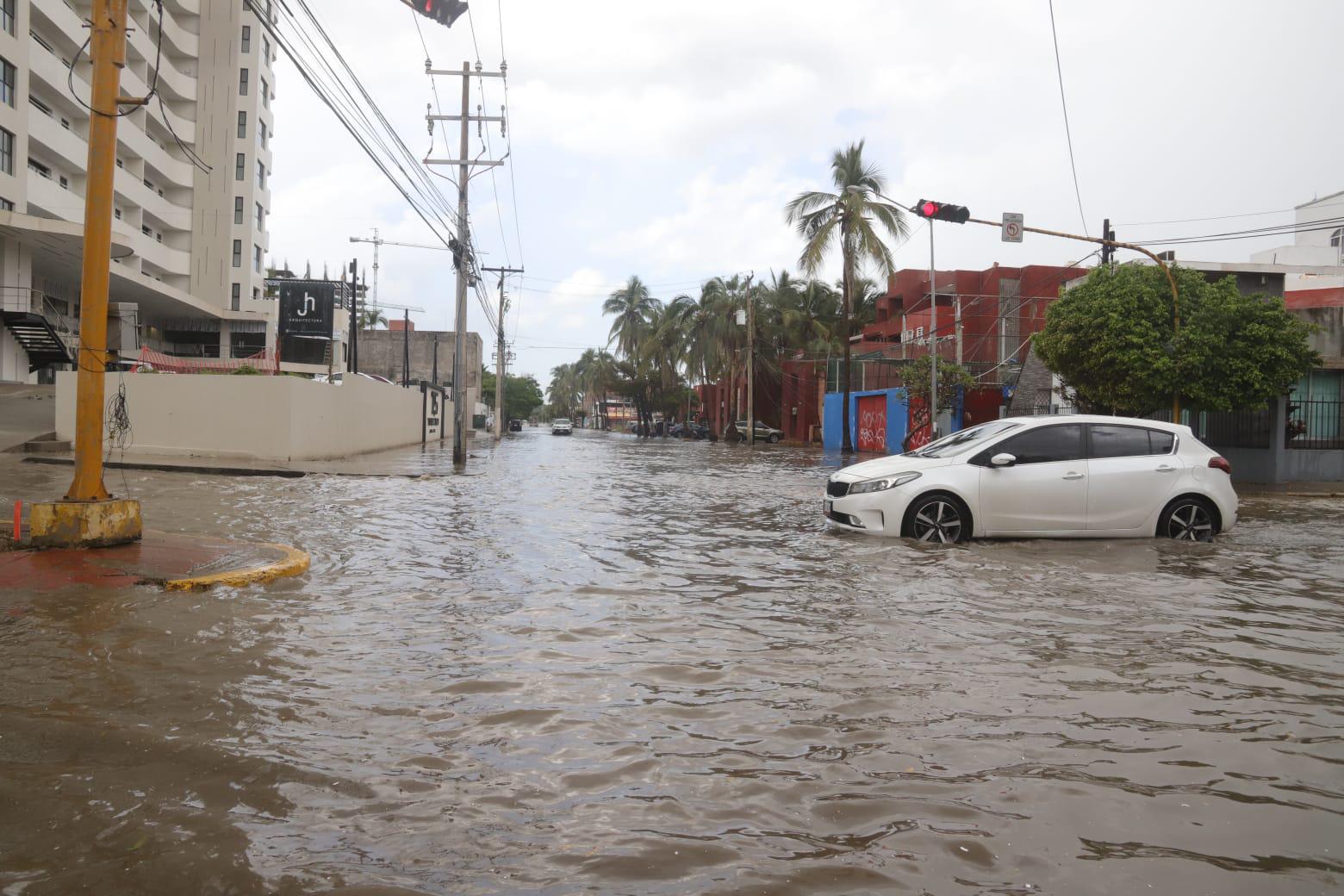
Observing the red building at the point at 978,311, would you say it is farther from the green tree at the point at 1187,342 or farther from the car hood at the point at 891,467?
the car hood at the point at 891,467

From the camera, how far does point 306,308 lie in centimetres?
3919

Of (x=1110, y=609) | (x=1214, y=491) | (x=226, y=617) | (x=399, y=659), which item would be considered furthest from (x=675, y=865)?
(x=1214, y=491)

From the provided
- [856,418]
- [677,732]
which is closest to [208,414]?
[677,732]

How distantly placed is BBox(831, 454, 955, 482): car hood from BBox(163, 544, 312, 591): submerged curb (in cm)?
592

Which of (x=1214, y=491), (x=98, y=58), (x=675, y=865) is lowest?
(x=675, y=865)

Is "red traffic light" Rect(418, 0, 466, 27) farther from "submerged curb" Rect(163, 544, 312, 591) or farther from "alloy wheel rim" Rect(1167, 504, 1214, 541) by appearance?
"alloy wheel rim" Rect(1167, 504, 1214, 541)

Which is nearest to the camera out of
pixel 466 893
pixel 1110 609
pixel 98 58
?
pixel 466 893

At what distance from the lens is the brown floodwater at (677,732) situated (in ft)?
10.1

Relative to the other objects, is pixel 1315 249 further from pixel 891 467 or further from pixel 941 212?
pixel 891 467

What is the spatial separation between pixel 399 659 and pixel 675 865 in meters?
2.84

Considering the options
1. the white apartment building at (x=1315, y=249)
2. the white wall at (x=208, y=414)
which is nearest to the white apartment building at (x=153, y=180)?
the white wall at (x=208, y=414)

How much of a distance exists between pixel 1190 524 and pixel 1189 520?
1.6 inches

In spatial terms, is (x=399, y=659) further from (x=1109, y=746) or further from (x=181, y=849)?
(x=1109, y=746)

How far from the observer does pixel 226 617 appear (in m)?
6.27
